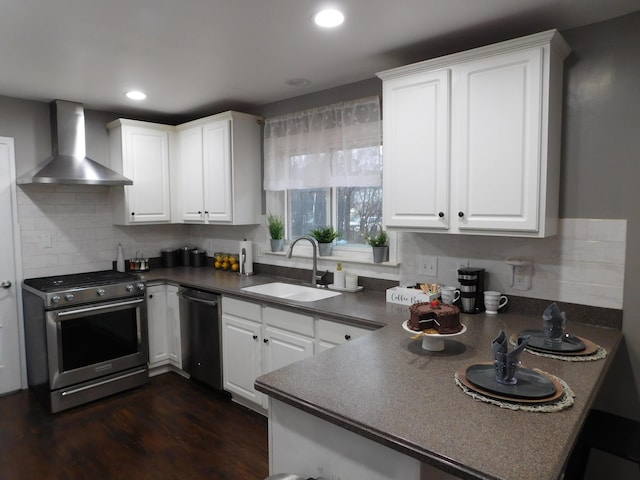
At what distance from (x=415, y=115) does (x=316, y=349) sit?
1.48 m

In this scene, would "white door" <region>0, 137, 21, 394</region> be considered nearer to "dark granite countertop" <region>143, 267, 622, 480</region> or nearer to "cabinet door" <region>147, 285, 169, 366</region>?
"cabinet door" <region>147, 285, 169, 366</region>

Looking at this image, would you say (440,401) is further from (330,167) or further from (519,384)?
(330,167)

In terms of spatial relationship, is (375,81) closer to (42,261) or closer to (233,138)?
(233,138)

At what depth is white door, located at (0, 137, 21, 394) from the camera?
11.0ft

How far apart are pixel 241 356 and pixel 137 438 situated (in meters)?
0.83

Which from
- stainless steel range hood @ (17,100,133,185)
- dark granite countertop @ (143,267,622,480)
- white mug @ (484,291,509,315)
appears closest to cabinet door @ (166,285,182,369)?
stainless steel range hood @ (17,100,133,185)

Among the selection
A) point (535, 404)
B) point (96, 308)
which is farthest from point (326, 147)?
point (535, 404)

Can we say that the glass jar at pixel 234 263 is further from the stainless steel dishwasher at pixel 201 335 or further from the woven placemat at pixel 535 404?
the woven placemat at pixel 535 404

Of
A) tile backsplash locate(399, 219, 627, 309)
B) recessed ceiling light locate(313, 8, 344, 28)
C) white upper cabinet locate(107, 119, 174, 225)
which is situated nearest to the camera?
recessed ceiling light locate(313, 8, 344, 28)

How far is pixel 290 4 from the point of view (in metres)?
1.87

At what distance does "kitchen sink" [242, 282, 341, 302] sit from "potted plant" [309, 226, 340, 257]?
0.99 ft

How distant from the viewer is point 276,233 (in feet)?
11.9

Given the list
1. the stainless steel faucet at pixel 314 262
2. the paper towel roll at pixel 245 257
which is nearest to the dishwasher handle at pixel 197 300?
the paper towel roll at pixel 245 257

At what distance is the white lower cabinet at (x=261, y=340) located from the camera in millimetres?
2552
